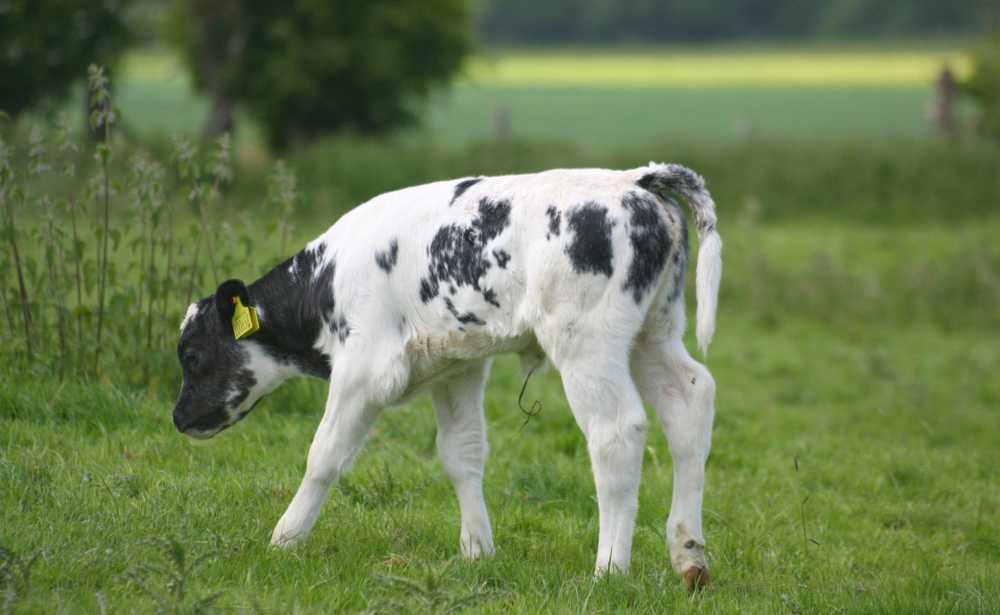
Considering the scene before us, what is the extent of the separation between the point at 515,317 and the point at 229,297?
1.62 meters

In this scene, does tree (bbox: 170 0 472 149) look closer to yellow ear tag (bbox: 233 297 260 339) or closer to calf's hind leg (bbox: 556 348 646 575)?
yellow ear tag (bbox: 233 297 260 339)

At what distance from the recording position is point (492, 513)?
7305 mm

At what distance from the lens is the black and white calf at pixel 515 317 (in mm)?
5691

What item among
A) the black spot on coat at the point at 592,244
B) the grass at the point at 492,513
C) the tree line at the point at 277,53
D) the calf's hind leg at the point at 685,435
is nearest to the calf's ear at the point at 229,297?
the grass at the point at 492,513

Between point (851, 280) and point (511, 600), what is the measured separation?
14075 mm

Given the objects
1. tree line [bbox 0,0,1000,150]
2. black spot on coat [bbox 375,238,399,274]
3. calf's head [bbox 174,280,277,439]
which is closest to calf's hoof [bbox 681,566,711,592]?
black spot on coat [bbox 375,238,399,274]

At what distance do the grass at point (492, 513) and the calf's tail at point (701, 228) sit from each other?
1218 mm

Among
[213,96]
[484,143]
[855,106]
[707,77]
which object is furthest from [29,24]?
[707,77]

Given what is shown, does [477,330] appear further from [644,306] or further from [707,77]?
[707,77]

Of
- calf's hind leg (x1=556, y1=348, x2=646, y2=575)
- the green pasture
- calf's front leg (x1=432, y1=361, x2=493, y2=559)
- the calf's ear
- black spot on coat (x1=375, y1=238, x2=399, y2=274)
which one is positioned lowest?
the green pasture

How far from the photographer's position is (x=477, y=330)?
592 centimetres

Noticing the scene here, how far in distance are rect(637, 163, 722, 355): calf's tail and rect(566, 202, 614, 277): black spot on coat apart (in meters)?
0.36

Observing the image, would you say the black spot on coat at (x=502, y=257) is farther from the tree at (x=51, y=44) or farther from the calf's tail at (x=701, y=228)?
the tree at (x=51, y=44)

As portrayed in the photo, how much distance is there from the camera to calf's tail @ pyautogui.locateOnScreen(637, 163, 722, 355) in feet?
18.9
